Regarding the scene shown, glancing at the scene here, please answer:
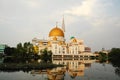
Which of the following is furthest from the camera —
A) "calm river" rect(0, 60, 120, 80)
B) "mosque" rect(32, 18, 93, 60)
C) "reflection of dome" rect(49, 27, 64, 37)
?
"reflection of dome" rect(49, 27, 64, 37)

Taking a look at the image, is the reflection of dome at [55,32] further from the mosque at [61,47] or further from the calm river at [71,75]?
the calm river at [71,75]

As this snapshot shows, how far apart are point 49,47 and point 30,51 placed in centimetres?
1705

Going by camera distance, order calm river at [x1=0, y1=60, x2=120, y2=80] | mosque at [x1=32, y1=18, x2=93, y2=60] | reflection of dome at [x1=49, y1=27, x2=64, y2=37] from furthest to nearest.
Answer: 1. reflection of dome at [x1=49, y1=27, x2=64, y2=37]
2. mosque at [x1=32, y1=18, x2=93, y2=60]
3. calm river at [x1=0, y1=60, x2=120, y2=80]

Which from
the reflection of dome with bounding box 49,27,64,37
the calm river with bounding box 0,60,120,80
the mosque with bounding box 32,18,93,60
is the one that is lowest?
the calm river with bounding box 0,60,120,80

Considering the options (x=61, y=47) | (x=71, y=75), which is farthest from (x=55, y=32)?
(x=71, y=75)

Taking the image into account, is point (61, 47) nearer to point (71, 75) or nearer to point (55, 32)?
point (55, 32)

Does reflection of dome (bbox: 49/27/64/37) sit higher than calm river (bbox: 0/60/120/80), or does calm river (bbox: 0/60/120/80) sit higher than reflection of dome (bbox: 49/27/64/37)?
reflection of dome (bbox: 49/27/64/37)

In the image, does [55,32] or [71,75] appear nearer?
[71,75]

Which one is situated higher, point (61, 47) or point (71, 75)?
point (61, 47)

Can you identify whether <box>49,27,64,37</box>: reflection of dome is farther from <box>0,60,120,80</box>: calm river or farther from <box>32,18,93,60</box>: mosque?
<box>0,60,120,80</box>: calm river

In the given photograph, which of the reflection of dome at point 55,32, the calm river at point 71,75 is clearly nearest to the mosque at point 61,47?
the reflection of dome at point 55,32

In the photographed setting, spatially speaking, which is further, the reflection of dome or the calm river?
the reflection of dome

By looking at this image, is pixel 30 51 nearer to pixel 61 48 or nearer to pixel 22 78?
pixel 61 48

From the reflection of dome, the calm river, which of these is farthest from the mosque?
the calm river
